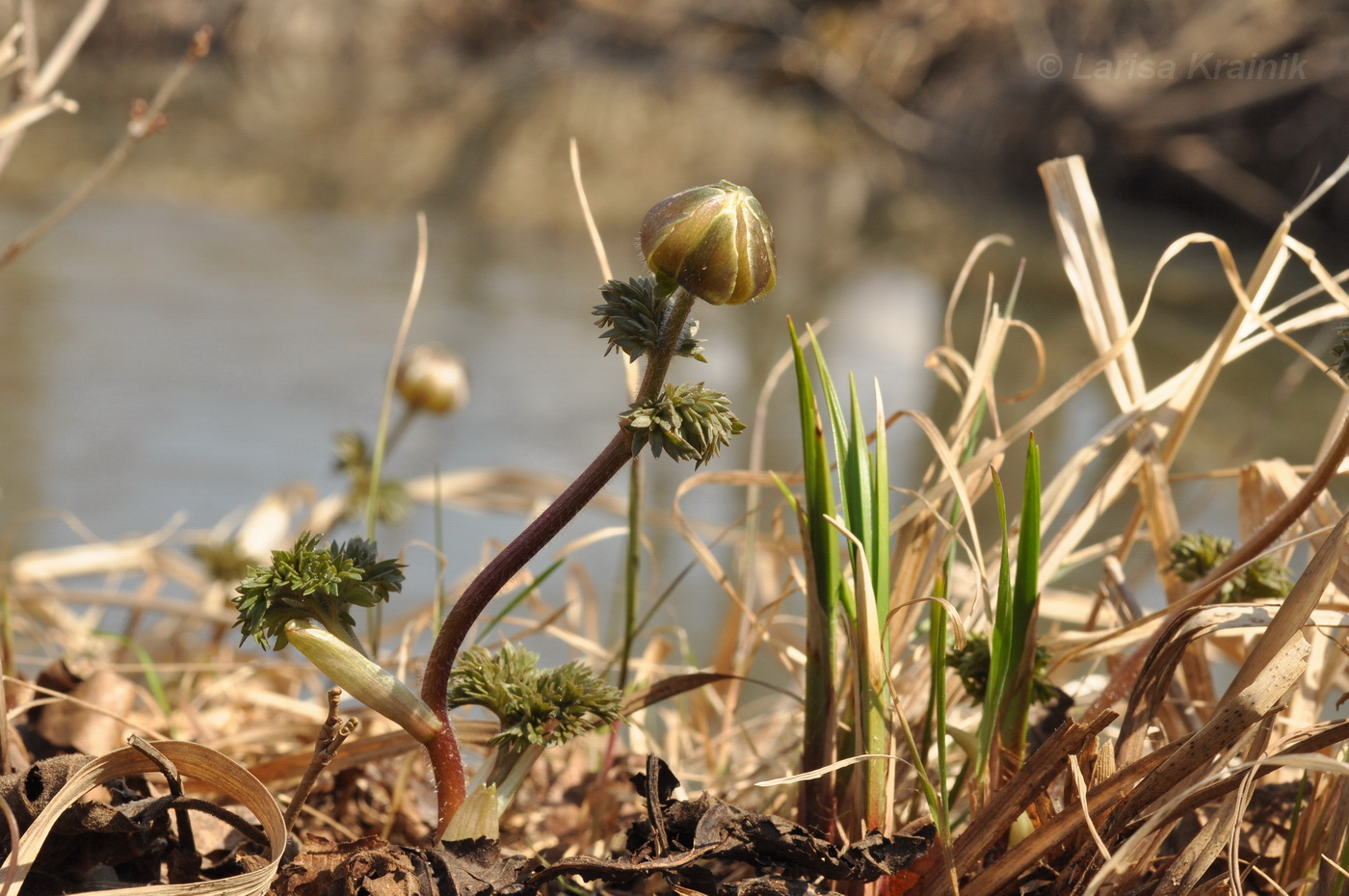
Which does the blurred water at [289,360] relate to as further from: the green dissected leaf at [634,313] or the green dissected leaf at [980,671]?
the green dissected leaf at [634,313]

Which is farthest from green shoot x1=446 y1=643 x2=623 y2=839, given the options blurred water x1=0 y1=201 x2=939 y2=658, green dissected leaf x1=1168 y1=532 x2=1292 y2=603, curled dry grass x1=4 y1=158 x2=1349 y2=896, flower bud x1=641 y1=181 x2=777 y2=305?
blurred water x1=0 y1=201 x2=939 y2=658

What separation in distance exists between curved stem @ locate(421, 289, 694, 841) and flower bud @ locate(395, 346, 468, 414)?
1.00 metres

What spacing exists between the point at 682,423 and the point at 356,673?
198mm

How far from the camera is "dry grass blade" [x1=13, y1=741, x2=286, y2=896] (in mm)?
559

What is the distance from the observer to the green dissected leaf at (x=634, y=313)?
549mm

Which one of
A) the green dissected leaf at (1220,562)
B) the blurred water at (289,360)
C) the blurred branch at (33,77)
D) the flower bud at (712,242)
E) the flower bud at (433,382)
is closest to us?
the flower bud at (712,242)

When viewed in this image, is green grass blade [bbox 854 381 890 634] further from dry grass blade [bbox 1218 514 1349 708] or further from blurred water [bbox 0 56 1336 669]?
blurred water [bbox 0 56 1336 669]

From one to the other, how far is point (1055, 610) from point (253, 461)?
1365mm

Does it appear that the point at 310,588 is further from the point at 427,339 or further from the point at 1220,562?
the point at 427,339

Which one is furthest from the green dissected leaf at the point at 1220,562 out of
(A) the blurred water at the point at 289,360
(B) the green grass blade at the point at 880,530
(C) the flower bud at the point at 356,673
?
(A) the blurred water at the point at 289,360

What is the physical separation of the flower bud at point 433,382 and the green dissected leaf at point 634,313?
1.06 m

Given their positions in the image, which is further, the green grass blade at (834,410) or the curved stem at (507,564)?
the green grass blade at (834,410)

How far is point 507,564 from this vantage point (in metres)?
0.57

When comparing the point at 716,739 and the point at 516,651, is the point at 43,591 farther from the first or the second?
the point at 516,651
